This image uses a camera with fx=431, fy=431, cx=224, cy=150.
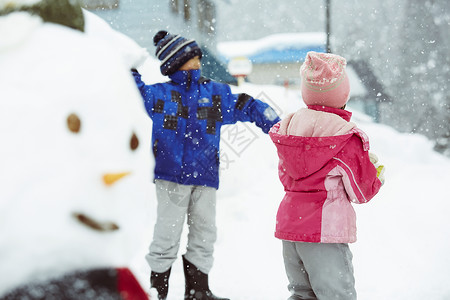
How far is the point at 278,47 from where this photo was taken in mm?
22156

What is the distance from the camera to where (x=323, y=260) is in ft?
6.45

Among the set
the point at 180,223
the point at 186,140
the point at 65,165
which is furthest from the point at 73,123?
the point at 180,223

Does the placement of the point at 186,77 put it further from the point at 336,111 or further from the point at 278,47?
the point at 278,47

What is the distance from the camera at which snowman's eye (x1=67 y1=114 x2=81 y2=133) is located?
886 mm

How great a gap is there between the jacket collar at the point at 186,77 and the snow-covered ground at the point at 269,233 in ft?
4.05

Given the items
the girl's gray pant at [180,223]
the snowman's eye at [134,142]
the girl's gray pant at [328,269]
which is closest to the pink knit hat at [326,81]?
the girl's gray pant at [328,269]

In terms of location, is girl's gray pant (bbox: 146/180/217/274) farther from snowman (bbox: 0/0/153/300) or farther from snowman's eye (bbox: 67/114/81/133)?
snowman's eye (bbox: 67/114/81/133)

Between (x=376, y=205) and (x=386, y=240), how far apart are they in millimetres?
1114

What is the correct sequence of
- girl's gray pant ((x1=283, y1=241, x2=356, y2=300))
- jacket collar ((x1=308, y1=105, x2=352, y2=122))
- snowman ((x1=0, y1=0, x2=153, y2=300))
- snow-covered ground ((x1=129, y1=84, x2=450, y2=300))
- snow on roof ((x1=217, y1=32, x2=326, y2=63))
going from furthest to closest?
snow on roof ((x1=217, y1=32, x2=326, y2=63)) < snow-covered ground ((x1=129, y1=84, x2=450, y2=300)) < jacket collar ((x1=308, y1=105, x2=352, y2=122)) < girl's gray pant ((x1=283, y1=241, x2=356, y2=300)) < snowman ((x1=0, y1=0, x2=153, y2=300))

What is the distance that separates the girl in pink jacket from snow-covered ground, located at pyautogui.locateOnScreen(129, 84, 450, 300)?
995 millimetres

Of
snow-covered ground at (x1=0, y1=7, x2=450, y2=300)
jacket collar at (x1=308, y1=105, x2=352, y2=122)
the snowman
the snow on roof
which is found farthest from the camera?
the snow on roof

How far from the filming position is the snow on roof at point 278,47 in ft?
69.5

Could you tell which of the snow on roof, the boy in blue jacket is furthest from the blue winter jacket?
the snow on roof

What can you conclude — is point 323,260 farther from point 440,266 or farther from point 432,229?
point 432,229
